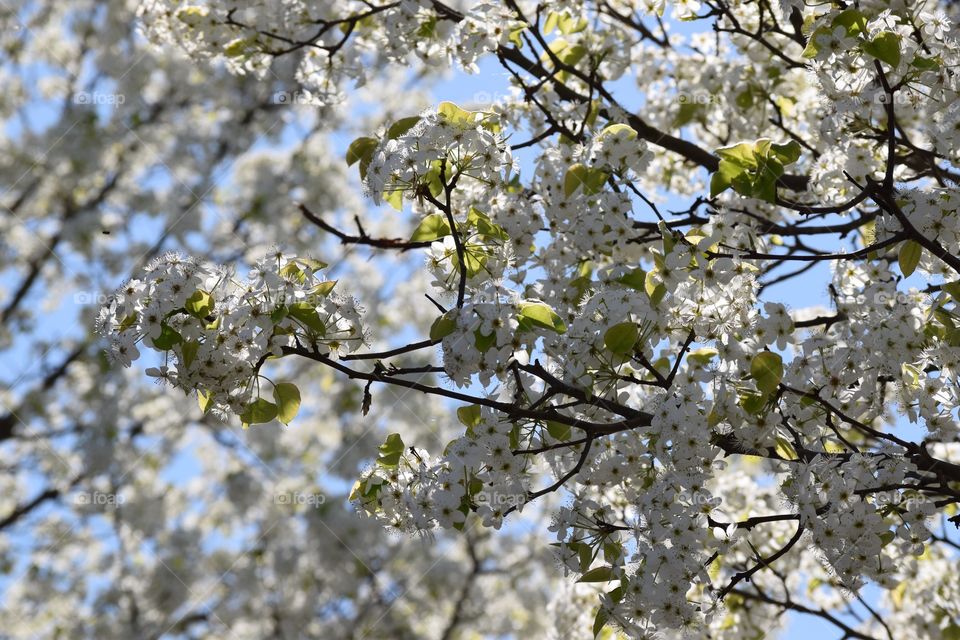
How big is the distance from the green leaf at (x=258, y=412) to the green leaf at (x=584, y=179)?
1709 mm

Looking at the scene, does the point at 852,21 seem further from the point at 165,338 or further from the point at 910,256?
the point at 165,338

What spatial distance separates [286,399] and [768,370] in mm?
1607

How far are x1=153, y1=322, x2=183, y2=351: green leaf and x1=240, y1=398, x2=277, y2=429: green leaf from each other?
1.18ft

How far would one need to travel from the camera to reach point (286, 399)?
10.3ft

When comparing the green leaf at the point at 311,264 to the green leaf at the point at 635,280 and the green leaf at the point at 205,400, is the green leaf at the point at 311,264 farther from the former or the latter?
the green leaf at the point at 635,280

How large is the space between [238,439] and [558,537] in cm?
1035

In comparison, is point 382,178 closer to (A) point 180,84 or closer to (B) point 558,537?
(B) point 558,537

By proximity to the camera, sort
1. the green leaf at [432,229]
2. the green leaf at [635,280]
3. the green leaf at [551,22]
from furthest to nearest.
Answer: the green leaf at [551,22] → the green leaf at [432,229] → the green leaf at [635,280]

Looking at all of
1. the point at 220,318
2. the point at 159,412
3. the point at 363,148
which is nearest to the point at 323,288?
the point at 220,318

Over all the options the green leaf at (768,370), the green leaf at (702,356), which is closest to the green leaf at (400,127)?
the green leaf at (702,356)

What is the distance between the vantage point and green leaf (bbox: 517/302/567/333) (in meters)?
2.82

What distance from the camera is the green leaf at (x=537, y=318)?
2820 mm

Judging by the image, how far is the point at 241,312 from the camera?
111 inches

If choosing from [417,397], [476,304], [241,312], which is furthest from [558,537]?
[417,397]
